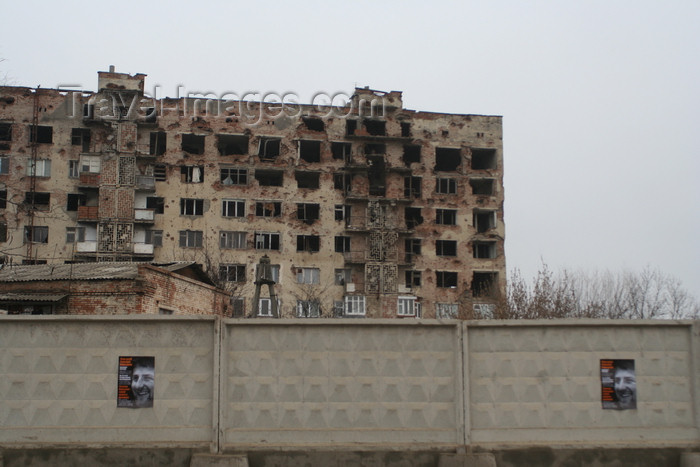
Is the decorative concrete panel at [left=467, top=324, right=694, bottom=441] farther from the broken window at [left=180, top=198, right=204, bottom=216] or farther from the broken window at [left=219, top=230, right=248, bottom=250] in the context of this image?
the broken window at [left=180, top=198, right=204, bottom=216]

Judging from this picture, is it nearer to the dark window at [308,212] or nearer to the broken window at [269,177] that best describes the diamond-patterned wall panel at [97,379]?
the dark window at [308,212]

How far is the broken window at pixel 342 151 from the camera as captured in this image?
2352 inches

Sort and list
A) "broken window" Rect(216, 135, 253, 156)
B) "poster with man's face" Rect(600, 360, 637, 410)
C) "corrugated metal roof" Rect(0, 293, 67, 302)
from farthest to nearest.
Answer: "broken window" Rect(216, 135, 253, 156) → "corrugated metal roof" Rect(0, 293, 67, 302) → "poster with man's face" Rect(600, 360, 637, 410)

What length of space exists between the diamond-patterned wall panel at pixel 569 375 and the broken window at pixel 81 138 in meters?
52.6

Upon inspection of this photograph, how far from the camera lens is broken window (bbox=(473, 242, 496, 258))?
6094 cm

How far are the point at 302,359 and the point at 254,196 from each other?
49.1 meters

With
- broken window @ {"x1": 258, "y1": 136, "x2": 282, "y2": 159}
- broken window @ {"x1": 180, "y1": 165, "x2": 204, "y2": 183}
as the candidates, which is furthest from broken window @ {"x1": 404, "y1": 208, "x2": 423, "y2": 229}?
broken window @ {"x1": 180, "y1": 165, "x2": 204, "y2": 183}

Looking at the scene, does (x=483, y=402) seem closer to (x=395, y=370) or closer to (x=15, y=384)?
(x=395, y=370)

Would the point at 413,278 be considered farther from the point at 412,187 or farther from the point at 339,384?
the point at 339,384

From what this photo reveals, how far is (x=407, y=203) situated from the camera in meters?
59.5

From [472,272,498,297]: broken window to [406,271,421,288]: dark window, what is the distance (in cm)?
476

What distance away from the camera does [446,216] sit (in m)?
60.7

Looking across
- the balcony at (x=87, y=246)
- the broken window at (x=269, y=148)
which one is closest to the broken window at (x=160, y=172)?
Result: the balcony at (x=87, y=246)

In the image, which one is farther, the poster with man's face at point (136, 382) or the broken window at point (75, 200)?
Result: the broken window at point (75, 200)
